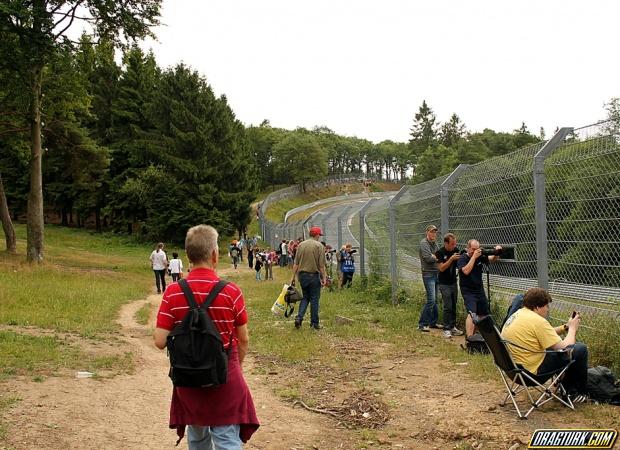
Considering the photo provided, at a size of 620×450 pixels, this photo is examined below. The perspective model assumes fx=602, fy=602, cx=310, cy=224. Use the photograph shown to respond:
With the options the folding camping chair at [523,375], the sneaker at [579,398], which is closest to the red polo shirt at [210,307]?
the folding camping chair at [523,375]

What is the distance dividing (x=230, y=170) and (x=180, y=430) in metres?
41.5

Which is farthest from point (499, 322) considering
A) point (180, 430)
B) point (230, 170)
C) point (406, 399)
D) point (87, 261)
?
point (230, 170)

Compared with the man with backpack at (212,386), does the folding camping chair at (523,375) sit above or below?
below

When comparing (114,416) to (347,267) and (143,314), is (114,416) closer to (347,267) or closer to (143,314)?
(143,314)

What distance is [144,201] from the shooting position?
1697 inches

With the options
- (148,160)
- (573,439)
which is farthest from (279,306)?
(148,160)

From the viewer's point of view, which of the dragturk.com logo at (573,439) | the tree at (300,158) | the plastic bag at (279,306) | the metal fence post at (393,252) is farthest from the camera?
the tree at (300,158)

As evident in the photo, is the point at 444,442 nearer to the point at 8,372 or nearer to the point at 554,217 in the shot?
the point at 554,217

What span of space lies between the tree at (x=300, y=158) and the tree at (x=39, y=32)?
58.4m

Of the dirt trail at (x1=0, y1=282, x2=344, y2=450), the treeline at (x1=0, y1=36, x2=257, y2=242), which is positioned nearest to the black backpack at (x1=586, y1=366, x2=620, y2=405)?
the dirt trail at (x1=0, y1=282, x2=344, y2=450)

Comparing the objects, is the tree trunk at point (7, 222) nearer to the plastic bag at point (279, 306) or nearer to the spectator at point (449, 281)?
the plastic bag at point (279, 306)

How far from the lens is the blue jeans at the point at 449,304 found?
30.0 ft

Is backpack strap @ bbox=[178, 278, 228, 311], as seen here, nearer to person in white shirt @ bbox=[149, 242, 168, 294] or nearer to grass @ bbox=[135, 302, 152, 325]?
grass @ bbox=[135, 302, 152, 325]

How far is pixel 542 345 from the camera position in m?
5.29
